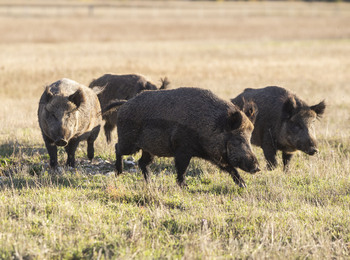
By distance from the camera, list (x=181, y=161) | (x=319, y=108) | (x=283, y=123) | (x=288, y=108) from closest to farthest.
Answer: (x=181, y=161)
(x=319, y=108)
(x=288, y=108)
(x=283, y=123)

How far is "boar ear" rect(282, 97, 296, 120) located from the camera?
29.3 feet

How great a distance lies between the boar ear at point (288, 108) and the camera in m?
8.95

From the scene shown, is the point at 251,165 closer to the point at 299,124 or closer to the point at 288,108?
the point at 299,124

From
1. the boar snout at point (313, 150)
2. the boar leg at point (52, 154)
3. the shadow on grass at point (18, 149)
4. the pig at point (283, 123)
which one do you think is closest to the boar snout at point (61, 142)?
the boar leg at point (52, 154)

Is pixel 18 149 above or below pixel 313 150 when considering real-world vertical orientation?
below

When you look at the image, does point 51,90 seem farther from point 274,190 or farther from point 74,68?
point 74,68

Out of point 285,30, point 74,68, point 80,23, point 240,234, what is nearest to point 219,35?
point 285,30

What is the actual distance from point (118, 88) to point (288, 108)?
4055mm

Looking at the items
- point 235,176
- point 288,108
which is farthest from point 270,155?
point 235,176

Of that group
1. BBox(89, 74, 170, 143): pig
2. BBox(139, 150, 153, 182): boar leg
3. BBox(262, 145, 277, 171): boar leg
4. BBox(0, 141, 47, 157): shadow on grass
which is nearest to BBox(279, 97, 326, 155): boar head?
BBox(262, 145, 277, 171): boar leg

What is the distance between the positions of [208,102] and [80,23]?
44.2m

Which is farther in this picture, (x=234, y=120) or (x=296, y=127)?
(x=296, y=127)

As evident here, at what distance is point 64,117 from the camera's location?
8.62m

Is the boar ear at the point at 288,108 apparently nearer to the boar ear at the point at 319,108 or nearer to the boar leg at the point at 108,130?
the boar ear at the point at 319,108
